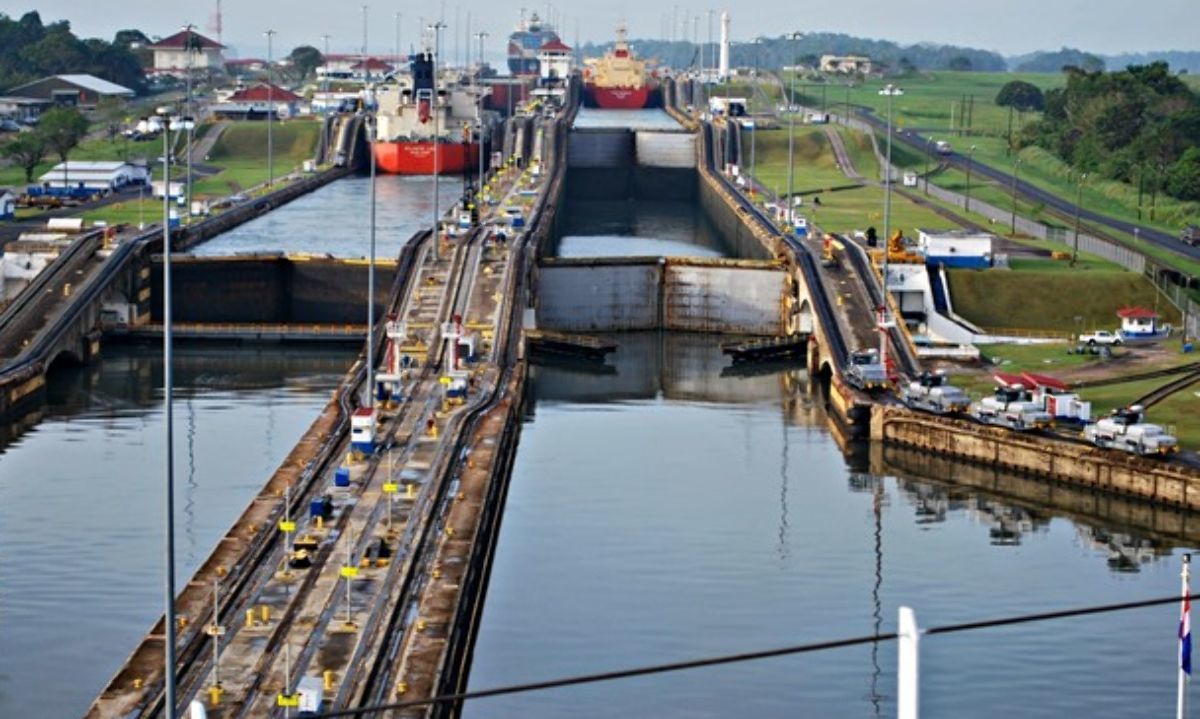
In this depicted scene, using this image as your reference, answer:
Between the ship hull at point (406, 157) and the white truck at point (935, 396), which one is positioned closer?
the white truck at point (935, 396)

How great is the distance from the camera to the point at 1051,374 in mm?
82500

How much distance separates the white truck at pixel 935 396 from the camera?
75812 mm

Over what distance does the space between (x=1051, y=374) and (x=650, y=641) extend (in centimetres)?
3701

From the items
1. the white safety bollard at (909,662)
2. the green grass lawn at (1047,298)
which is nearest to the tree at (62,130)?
the green grass lawn at (1047,298)

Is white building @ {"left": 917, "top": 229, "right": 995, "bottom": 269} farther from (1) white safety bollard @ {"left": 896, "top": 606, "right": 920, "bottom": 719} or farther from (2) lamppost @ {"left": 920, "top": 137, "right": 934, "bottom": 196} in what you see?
(1) white safety bollard @ {"left": 896, "top": 606, "right": 920, "bottom": 719}

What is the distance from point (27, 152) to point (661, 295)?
2584 inches

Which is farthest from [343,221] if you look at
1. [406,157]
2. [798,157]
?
[798,157]

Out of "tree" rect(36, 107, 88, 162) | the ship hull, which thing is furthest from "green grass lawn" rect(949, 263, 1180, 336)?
the ship hull

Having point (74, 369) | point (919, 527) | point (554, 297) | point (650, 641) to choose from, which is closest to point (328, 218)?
point (554, 297)

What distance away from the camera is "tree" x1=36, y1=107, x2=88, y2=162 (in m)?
162

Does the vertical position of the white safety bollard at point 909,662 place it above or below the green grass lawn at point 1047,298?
above

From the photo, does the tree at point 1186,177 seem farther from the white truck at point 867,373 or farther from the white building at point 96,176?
the white building at point 96,176

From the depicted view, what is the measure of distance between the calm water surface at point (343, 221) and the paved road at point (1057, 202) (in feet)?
130

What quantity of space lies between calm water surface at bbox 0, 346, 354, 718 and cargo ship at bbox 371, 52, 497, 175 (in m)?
86.7
